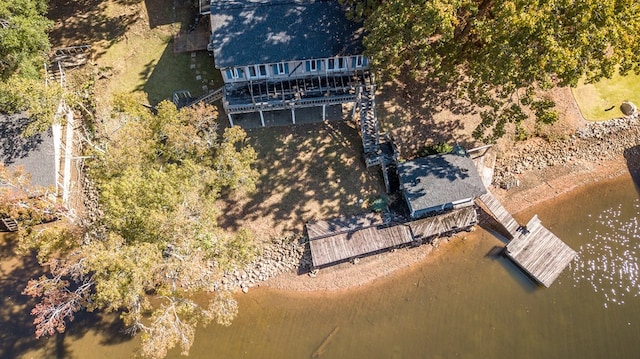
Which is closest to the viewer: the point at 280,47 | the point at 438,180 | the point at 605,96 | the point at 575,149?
the point at 280,47

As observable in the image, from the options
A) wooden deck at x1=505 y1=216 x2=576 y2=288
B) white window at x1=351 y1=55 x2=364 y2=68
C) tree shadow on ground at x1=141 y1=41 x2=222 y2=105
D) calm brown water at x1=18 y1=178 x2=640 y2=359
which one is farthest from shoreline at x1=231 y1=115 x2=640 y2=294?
tree shadow on ground at x1=141 y1=41 x2=222 y2=105

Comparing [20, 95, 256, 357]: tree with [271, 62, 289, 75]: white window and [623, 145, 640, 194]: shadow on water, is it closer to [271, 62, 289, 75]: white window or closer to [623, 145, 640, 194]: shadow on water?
[271, 62, 289, 75]: white window

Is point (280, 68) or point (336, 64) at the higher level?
point (280, 68)

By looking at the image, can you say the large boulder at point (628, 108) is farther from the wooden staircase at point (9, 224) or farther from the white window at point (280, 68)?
the wooden staircase at point (9, 224)

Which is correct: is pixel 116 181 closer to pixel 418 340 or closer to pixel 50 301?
pixel 50 301

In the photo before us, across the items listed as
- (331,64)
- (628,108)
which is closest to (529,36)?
(331,64)

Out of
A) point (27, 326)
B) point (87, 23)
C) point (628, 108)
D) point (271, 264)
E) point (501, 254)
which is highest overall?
point (87, 23)

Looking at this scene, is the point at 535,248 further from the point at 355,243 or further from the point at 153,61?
the point at 153,61
